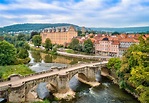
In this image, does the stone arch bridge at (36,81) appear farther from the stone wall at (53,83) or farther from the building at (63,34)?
the building at (63,34)

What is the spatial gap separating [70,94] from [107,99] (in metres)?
7.17

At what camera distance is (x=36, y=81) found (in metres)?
35.4

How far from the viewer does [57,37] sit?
13400 cm

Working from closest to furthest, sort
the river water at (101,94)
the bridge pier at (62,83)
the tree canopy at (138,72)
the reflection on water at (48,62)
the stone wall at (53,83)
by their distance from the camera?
the tree canopy at (138,72), the stone wall at (53,83), the river water at (101,94), the bridge pier at (62,83), the reflection on water at (48,62)

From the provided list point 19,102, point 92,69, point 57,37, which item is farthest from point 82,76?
point 57,37

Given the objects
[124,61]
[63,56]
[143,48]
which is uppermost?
[143,48]

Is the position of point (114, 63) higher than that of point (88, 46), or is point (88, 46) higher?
point (114, 63)

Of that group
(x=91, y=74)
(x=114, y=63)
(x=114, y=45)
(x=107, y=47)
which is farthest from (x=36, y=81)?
(x=107, y=47)

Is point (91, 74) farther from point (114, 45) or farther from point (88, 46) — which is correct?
point (88, 46)

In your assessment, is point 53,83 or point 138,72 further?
point 53,83

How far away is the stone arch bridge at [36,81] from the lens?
1218 inches

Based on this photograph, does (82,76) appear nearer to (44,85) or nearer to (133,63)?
(44,85)

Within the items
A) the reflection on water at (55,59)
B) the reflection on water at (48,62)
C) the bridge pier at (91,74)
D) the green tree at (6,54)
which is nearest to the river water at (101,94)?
the bridge pier at (91,74)

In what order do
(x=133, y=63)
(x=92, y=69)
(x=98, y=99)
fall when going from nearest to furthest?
1. (x=98, y=99)
2. (x=133, y=63)
3. (x=92, y=69)
